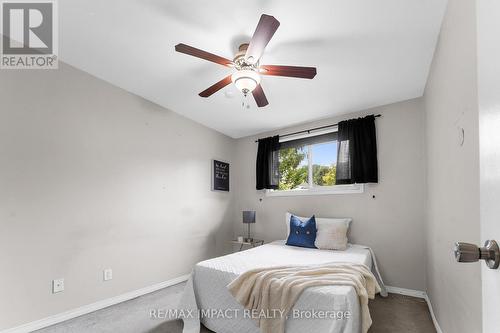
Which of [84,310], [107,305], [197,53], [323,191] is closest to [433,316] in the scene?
[323,191]

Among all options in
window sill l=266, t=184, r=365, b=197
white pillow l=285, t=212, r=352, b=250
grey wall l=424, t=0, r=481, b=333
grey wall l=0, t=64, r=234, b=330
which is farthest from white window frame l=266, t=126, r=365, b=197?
grey wall l=0, t=64, r=234, b=330

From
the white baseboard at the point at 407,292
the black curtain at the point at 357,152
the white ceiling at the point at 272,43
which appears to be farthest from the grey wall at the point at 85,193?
the white baseboard at the point at 407,292

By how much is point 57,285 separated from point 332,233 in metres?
2.99

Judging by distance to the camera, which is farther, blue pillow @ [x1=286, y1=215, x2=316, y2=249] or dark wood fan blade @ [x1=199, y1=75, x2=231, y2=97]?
blue pillow @ [x1=286, y1=215, x2=316, y2=249]

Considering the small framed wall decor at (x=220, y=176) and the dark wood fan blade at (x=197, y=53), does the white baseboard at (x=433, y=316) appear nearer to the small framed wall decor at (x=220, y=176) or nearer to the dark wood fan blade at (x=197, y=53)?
the dark wood fan blade at (x=197, y=53)

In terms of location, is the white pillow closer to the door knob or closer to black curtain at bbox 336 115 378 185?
black curtain at bbox 336 115 378 185

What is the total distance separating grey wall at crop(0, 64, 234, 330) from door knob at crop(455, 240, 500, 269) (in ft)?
9.68

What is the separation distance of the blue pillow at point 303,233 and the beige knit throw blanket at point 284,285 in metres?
1.18

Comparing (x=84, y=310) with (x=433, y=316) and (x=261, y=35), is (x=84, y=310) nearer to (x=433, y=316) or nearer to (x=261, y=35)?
(x=261, y=35)

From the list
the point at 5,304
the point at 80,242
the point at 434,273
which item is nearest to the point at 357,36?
the point at 434,273

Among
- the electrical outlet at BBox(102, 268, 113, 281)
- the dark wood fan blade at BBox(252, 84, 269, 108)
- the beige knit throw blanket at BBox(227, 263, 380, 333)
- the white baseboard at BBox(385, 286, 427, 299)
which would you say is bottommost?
the white baseboard at BBox(385, 286, 427, 299)

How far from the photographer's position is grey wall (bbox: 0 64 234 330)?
7.22 feet

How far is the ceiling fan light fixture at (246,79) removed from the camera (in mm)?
2070

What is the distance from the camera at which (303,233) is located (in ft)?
11.3
